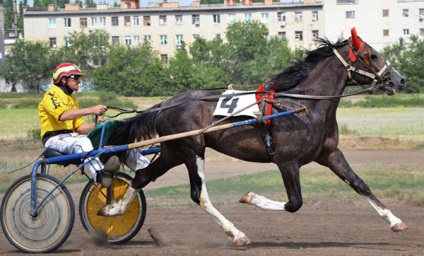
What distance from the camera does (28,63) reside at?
84.3 metres

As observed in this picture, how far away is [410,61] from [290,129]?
6615 centimetres

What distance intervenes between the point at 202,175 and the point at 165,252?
106 cm

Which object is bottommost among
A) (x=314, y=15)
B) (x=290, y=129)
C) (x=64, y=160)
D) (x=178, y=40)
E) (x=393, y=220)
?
(x=393, y=220)

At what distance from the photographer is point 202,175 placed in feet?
33.1

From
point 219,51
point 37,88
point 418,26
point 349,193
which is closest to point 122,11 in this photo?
point 37,88

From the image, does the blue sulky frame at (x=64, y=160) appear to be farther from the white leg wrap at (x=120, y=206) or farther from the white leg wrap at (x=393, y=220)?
the white leg wrap at (x=393, y=220)

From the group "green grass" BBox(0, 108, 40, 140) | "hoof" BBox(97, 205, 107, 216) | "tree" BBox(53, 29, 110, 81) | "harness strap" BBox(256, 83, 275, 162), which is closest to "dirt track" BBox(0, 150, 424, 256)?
"hoof" BBox(97, 205, 107, 216)

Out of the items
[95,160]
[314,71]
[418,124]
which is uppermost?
[314,71]

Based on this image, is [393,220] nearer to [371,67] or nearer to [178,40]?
[371,67]

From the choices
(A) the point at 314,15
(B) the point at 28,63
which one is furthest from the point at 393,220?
(A) the point at 314,15

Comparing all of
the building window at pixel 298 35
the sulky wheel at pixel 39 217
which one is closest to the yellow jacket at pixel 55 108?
the sulky wheel at pixel 39 217

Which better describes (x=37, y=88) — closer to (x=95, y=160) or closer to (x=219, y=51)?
(x=219, y=51)

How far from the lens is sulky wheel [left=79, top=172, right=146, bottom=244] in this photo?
34.6 ft

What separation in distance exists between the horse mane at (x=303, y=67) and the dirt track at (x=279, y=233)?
181 cm
